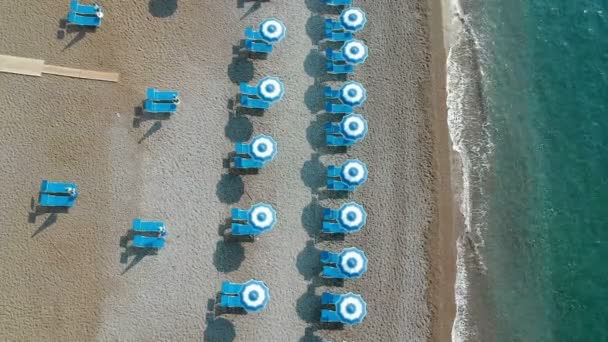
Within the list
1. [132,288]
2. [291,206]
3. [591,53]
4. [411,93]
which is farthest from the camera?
[591,53]

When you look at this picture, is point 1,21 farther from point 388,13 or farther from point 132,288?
point 388,13

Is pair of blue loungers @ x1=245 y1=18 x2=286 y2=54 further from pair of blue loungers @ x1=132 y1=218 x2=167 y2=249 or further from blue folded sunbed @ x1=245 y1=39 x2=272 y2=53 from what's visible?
pair of blue loungers @ x1=132 y1=218 x2=167 y2=249

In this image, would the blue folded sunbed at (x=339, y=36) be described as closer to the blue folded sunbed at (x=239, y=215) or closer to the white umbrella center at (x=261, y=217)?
the white umbrella center at (x=261, y=217)

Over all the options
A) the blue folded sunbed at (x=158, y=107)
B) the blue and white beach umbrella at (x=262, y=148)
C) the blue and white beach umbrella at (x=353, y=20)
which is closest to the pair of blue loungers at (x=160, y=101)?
the blue folded sunbed at (x=158, y=107)

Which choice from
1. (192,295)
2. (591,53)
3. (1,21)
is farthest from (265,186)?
(591,53)

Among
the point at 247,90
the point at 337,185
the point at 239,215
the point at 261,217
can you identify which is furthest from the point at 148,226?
the point at 337,185

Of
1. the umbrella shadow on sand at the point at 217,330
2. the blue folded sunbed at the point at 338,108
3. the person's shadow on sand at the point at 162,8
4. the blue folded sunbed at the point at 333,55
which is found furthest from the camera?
the person's shadow on sand at the point at 162,8
